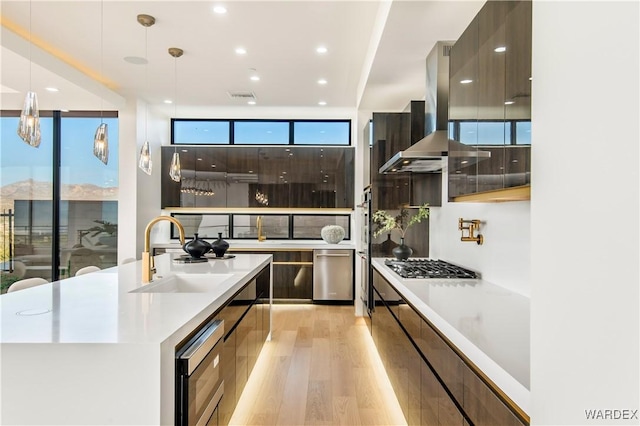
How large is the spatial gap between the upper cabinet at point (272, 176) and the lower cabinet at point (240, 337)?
285 centimetres

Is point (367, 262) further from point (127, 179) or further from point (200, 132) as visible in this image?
point (200, 132)

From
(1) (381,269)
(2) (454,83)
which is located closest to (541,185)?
(2) (454,83)

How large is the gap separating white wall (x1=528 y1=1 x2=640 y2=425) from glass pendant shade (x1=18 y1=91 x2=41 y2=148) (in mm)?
2563

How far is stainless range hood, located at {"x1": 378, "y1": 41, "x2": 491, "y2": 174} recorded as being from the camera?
2.58 m

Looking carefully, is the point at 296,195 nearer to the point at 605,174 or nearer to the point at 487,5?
the point at 487,5

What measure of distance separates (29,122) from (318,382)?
269 cm

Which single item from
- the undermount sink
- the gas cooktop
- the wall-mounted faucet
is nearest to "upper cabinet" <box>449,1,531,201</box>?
the wall-mounted faucet

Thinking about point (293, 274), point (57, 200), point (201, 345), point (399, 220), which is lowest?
point (293, 274)

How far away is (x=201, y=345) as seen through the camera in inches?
56.7

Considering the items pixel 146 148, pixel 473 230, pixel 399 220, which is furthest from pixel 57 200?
pixel 473 230

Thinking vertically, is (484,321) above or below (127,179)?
below

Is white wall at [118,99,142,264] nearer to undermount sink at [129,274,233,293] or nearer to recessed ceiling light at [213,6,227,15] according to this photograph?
recessed ceiling light at [213,6,227,15]

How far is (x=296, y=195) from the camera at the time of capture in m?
6.07

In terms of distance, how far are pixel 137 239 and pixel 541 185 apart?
17.9ft
